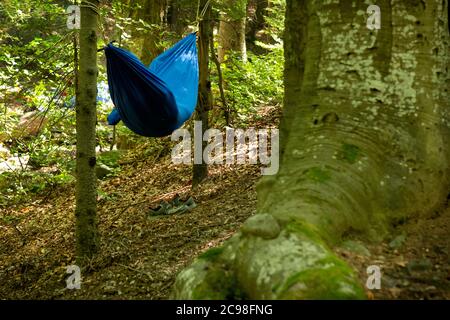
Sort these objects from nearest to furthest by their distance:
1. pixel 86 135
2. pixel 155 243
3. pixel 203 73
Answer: pixel 86 135, pixel 155 243, pixel 203 73

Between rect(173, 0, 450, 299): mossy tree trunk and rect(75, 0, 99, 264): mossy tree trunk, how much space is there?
5.38 ft

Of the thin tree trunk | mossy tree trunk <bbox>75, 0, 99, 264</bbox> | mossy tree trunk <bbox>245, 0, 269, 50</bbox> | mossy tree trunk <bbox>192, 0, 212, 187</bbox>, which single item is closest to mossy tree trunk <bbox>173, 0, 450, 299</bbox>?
mossy tree trunk <bbox>75, 0, 99, 264</bbox>

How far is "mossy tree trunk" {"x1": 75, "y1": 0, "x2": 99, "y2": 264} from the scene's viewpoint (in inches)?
121

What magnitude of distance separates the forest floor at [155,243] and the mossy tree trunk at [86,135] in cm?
18

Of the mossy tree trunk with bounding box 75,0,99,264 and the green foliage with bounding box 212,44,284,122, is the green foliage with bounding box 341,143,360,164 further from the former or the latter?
the green foliage with bounding box 212,44,284,122

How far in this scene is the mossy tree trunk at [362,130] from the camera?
166 cm

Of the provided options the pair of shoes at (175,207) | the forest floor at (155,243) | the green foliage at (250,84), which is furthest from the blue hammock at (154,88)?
the green foliage at (250,84)

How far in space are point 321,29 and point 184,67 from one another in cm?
233

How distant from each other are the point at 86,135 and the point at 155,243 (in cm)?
96

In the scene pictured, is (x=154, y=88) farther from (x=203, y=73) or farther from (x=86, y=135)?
(x=203, y=73)

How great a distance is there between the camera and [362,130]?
73.7 inches

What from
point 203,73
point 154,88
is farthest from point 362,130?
point 203,73
